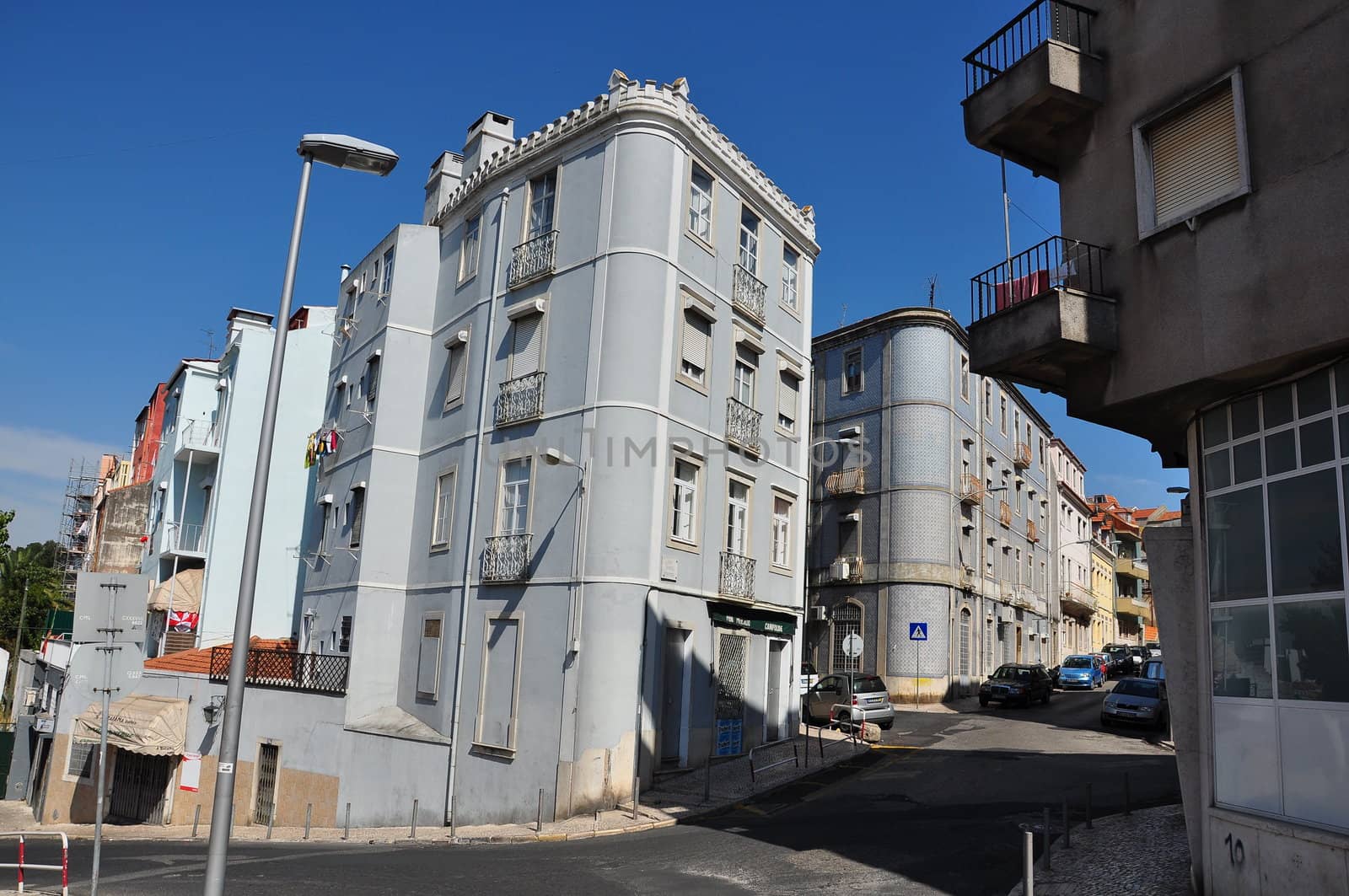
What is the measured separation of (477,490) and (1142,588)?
7868 cm

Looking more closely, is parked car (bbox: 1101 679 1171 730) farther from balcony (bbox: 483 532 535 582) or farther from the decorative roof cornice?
balcony (bbox: 483 532 535 582)

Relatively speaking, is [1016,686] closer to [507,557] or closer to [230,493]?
[507,557]

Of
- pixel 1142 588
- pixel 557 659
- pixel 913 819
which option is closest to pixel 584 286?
pixel 557 659

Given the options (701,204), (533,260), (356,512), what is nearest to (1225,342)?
(701,204)

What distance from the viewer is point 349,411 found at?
93.0ft

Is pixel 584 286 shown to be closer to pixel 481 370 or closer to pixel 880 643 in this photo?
pixel 481 370

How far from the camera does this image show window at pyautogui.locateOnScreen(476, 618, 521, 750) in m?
20.0

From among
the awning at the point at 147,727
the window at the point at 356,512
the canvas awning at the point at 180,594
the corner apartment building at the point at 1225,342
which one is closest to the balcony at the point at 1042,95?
the corner apartment building at the point at 1225,342

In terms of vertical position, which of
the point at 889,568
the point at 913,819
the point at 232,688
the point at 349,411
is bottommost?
the point at 913,819

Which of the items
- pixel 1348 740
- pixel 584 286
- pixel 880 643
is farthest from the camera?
pixel 880 643

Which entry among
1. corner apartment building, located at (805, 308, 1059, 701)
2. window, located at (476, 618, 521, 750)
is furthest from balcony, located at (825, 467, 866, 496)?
window, located at (476, 618, 521, 750)

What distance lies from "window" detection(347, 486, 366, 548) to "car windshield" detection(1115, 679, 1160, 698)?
870 inches

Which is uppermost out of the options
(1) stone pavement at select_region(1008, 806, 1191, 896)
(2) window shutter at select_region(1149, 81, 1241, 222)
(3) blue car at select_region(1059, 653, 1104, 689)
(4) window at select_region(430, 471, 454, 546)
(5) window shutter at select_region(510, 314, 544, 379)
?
(5) window shutter at select_region(510, 314, 544, 379)

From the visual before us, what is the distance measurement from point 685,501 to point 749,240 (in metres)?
7.57
